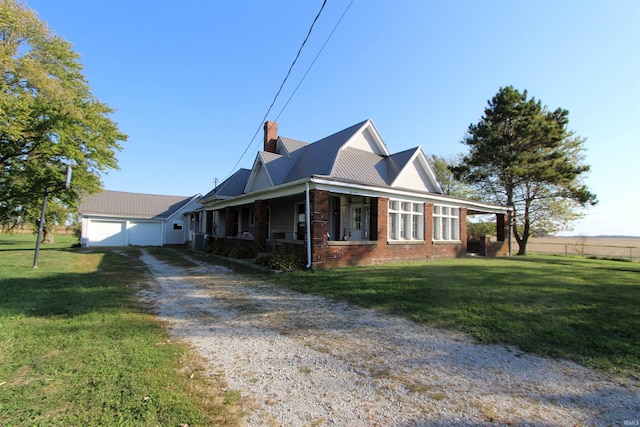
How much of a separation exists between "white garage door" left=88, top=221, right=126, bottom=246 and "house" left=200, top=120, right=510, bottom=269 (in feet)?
41.7

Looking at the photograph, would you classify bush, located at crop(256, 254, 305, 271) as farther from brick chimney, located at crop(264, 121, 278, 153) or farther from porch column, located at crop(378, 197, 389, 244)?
brick chimney, located at crop(264, 121, 278, 153)

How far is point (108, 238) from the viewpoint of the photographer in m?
26.6

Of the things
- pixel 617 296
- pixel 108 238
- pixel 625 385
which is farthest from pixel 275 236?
pixel 108 238

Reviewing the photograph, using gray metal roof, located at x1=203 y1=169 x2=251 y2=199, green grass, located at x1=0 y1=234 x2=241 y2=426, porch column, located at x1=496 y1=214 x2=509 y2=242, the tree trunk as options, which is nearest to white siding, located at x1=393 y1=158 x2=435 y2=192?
porch column, located at x1=496 y1=214 x2=509 y2=242

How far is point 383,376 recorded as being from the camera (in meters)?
3.19

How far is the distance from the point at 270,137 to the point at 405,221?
11.1 metres

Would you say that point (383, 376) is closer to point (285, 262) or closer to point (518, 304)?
point (518, 304)

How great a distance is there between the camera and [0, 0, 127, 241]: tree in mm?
13109

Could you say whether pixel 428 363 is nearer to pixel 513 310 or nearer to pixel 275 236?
pixel 513 310

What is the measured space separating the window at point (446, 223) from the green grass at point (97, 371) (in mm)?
14040

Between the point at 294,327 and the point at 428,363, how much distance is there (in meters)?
2.15

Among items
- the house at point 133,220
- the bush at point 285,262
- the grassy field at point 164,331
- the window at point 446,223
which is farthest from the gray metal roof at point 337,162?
the house at point 133,220

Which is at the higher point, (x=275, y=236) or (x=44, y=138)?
(x=44, y=138)

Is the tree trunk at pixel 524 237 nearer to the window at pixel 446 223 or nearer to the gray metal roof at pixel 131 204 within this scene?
the window at pixel 446 223
